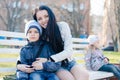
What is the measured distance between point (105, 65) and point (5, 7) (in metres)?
34.3

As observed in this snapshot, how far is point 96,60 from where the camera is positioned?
18.1 ft

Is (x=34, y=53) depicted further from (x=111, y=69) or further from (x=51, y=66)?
(x=111, y=69)

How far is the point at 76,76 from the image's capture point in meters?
3.72

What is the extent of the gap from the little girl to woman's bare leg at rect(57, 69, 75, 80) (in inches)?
74.0

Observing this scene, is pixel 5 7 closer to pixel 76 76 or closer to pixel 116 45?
pixel 116 45

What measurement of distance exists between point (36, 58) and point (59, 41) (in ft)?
1.14

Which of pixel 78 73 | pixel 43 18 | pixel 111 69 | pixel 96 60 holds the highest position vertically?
pixel 43 18

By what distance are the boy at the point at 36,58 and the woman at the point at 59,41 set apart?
0.08 m

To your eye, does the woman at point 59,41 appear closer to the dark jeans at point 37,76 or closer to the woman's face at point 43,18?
the woman's face at point 43,18

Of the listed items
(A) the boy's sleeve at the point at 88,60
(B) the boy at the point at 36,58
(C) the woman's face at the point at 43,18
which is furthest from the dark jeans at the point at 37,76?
(A) the boy's sleeve at the point at 88,60

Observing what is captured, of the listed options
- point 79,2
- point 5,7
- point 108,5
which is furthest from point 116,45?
point 5,7

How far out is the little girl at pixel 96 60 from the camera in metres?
5.46

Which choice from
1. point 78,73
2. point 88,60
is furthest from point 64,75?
point 88,60

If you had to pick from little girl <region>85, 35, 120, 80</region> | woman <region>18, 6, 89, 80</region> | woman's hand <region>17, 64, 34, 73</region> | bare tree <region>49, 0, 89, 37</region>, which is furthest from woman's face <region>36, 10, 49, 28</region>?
bare tree <region>49, 0, 89, 37</region>
